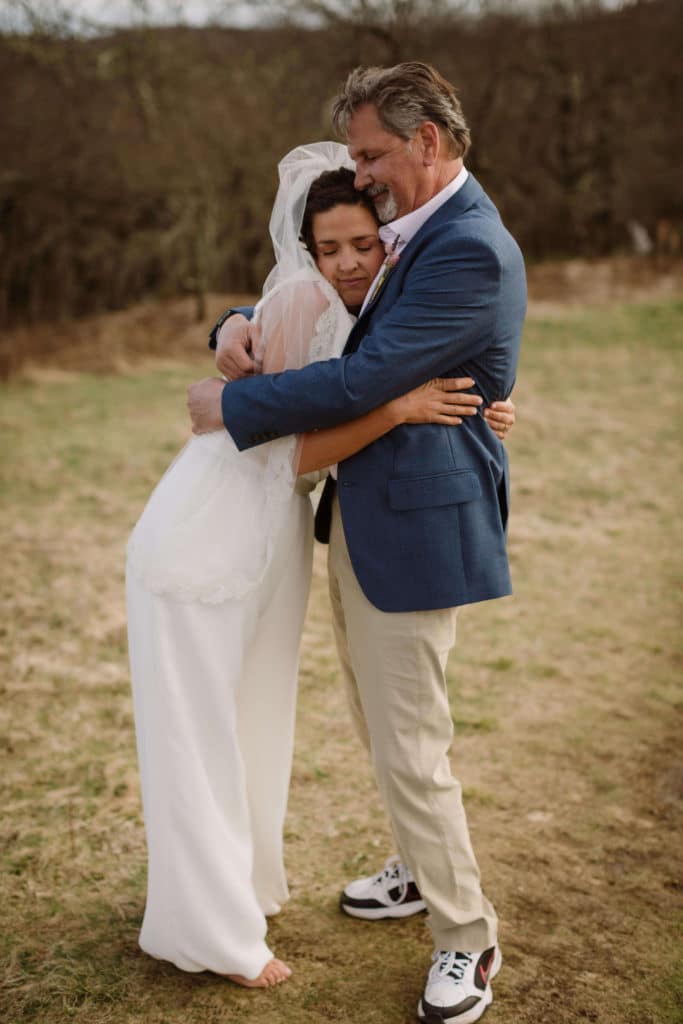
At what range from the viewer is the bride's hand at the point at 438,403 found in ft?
7.41

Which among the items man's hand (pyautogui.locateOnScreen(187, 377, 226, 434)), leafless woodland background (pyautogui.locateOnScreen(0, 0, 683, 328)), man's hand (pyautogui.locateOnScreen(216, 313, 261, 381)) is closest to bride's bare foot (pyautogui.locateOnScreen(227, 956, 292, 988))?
man's hand (pyautogui.locateOnScreen(187, 377, 226, 434))

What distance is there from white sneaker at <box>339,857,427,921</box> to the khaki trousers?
425 millimetres

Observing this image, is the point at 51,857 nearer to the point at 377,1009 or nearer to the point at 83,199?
the point at 377,1009

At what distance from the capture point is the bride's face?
7.75 feet

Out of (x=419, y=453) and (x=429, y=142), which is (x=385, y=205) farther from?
(x=419, y=453)

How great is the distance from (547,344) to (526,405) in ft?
8.38

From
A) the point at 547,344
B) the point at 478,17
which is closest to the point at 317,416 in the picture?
the point at 547,344

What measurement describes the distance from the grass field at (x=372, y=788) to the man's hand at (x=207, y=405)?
1.42m

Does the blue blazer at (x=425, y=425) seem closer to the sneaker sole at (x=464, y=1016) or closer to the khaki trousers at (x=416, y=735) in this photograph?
the khaki trousers at (x=416, y=735)

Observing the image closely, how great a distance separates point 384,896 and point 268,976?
46 cm

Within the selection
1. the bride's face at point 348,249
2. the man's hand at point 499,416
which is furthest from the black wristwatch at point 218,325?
the man's hand at point 499,416

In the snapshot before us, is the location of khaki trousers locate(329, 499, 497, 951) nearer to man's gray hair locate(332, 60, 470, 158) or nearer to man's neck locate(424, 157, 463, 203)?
man's neck locate(424, 157, 463, 203)

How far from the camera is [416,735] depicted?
94.0 inches

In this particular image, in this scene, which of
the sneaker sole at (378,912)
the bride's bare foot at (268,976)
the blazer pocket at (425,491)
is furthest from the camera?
the sneaker sole at (378,912)
